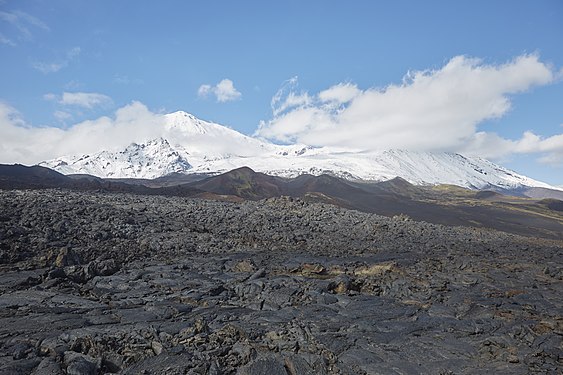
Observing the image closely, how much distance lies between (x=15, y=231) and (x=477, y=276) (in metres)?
15.2

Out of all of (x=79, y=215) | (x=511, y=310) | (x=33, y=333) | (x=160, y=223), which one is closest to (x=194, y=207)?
(x=160, y=223)

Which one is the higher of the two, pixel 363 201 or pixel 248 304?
pixel 363 201

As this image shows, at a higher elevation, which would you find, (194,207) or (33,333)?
(194,207)

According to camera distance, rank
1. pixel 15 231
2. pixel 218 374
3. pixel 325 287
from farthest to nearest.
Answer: pixel 15 231, pixel 325 287, pixel 218 374

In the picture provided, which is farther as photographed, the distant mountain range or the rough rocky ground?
the distant mountain range

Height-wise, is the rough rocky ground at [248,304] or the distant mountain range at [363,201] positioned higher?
the distant mountain range at [363,201]

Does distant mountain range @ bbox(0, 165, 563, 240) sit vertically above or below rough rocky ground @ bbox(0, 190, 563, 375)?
above

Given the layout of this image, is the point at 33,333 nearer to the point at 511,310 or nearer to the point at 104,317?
the point at 104,317

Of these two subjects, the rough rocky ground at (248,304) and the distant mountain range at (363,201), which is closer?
the rough rocky ground at (248,304)

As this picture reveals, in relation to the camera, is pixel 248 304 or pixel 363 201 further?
pixel 363 201

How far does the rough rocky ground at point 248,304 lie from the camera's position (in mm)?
6953

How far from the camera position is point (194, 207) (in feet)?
78.8

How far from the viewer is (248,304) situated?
961 cm

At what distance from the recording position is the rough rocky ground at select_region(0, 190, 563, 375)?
695 centimetres
